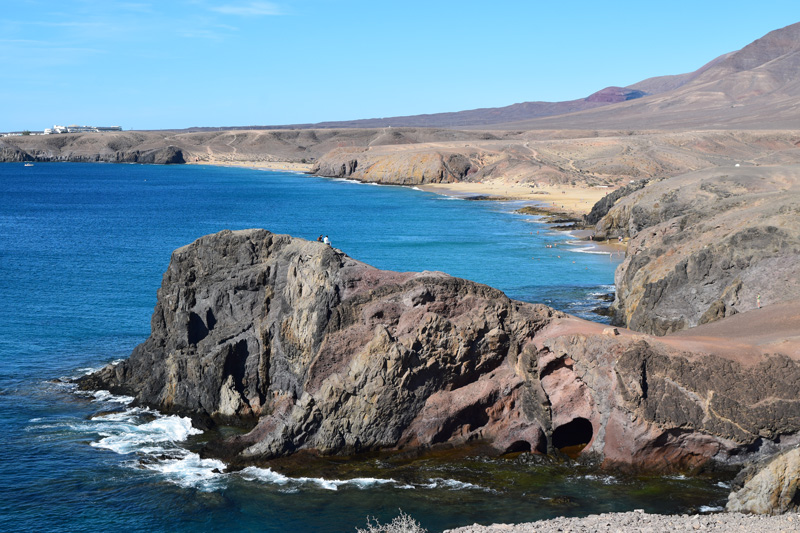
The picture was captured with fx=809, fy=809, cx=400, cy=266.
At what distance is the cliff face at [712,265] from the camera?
35.9 m

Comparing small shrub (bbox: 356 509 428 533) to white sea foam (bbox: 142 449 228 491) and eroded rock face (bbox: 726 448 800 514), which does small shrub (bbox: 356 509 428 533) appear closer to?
white sea foam (bbox: 142 449 228 491)

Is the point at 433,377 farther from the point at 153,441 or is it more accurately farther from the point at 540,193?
the point at 540,193

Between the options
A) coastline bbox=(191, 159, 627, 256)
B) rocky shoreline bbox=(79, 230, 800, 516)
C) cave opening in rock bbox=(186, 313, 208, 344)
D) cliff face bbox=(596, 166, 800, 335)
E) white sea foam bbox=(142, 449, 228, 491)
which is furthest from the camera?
coastline bbox=(191, 159, 627, 256)

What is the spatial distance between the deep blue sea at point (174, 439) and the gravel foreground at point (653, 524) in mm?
1481

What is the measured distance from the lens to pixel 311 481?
24938 millimetres

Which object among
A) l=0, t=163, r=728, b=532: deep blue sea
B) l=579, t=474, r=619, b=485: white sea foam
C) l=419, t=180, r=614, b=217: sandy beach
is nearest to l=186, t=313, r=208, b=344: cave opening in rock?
l=0, t=163, r=728, b=532: deep blue sea

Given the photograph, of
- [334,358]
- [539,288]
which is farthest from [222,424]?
[539,288]

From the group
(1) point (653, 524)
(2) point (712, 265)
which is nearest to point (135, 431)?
(1) point (653, 524)

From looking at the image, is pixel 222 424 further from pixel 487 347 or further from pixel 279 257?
pixel 487 347

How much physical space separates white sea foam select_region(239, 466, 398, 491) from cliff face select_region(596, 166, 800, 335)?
1789cm

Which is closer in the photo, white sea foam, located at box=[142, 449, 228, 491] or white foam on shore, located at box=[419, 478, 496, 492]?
white foam on shore, located at box=[419, 478, 496, 492]

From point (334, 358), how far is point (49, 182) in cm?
16243

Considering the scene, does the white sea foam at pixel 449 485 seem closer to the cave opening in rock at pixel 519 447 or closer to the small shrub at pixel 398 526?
the small shrub at pixel 398 526

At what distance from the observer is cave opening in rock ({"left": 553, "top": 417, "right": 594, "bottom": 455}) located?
88.4 feet
